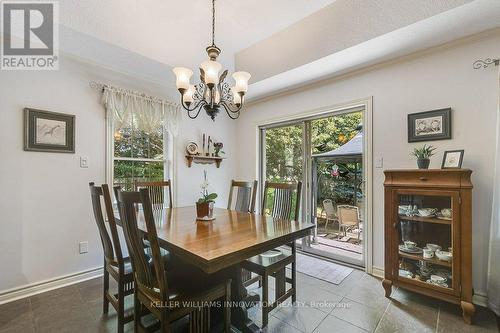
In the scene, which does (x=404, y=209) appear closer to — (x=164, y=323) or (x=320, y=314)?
(x=320, y=314)

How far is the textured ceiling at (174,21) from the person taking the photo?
2125 millimetres

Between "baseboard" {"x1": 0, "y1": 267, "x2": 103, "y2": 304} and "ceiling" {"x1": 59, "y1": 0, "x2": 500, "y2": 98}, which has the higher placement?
"ceiling" {"x1": 59, "y1": 0, "x2": 500, "y2": 98}

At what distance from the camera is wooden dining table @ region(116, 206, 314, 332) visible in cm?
126

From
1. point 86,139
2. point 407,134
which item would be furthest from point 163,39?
point 407,134

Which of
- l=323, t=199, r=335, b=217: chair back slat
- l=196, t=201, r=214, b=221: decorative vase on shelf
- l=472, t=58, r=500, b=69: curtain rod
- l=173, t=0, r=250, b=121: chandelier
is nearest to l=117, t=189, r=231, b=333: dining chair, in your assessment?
l=196, t=201, r=214, b=221: decorative vase on shelf

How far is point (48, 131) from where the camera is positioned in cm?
246

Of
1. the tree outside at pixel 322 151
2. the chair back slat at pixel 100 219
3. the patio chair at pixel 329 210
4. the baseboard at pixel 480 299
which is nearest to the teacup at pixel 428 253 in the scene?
the baseboard at pixel 480 299

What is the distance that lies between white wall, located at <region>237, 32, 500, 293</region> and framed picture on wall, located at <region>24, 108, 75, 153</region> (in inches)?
120

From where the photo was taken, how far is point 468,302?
6.06 ft

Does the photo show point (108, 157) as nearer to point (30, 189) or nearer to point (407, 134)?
point (30, 189)

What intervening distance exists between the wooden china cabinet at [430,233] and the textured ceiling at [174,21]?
193cm

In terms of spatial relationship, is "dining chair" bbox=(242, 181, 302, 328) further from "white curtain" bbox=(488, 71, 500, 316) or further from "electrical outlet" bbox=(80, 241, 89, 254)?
"electrical outlet" bbox=(80, 241, 89, 254)

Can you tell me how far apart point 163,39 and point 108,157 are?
5.03ft

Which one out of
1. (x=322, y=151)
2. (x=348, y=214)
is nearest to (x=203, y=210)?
(x=322, y=151)
